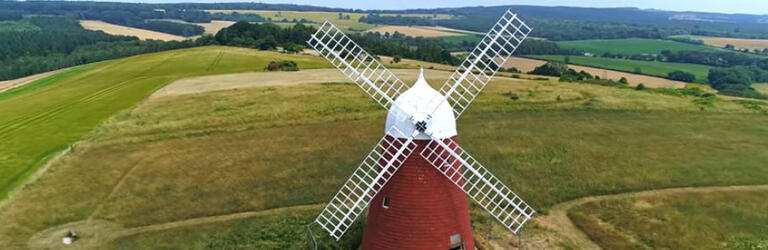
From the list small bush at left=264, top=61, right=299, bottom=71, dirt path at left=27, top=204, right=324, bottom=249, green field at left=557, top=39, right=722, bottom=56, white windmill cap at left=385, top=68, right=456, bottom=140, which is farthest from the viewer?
green field at left=557, top=39, right=722, bottom=56

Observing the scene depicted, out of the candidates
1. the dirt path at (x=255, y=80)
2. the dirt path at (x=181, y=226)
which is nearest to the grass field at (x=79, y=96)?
the dirt path at (x=255, y=80)

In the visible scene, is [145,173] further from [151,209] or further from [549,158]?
[549,158]

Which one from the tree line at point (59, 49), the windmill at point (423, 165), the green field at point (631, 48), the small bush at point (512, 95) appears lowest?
the tree line at point (59, 49)

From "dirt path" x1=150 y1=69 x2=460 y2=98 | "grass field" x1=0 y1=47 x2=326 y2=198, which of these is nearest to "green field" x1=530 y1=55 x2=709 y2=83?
"dirt path" x1=150 y1=69 x2=460 y2=98

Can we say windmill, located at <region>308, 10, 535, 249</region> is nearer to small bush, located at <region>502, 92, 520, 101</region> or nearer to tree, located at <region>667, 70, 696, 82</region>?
small bush, located at <region>502, 92, 520, 101</region>

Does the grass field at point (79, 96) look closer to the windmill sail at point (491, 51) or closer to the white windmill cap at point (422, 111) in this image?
the white windmill cap at point (422, 111)

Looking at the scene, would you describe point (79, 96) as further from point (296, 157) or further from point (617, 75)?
point (617, 75)
